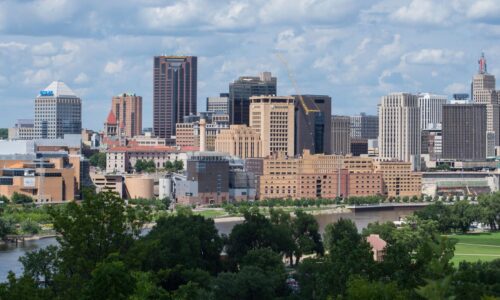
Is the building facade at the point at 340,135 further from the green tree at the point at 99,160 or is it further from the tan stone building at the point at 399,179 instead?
the green tree at the point at 99,160

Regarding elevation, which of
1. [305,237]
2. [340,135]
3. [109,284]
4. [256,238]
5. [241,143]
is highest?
[340,135]

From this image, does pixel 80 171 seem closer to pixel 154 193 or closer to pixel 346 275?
pixel 154 193

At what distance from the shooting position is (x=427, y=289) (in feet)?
66.4

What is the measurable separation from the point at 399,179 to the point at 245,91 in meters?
35.4

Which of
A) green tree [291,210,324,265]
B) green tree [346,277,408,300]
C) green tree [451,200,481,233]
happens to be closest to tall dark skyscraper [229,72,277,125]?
green tree [451,200,481,233]

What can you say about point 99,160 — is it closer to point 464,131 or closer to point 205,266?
point 464,131

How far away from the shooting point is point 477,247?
74.7 meters

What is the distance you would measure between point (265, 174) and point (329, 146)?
26.6 metres

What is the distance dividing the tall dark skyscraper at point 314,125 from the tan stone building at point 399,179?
38.5 feet

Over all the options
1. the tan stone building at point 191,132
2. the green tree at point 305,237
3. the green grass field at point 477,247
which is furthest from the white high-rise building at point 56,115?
the green tree at point 305,237

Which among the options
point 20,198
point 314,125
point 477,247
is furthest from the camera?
point 314,125

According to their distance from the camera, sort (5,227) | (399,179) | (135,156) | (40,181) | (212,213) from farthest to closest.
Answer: (135,156) → (399,179) → (40,181) → (212,213) → (5,227)

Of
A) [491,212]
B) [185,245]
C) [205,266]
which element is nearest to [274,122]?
[491,212]

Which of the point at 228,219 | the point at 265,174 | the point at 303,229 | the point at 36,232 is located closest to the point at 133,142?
the point at 265,174
